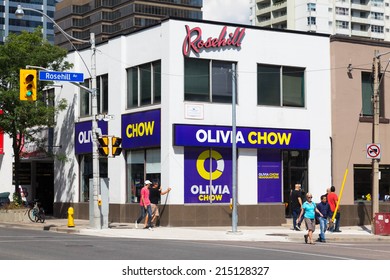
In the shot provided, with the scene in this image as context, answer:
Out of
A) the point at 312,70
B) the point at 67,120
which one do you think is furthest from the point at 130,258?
the point at 67,120

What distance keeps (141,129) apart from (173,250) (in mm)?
14015

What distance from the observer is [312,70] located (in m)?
36.0

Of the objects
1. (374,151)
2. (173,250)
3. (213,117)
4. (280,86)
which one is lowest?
(173,250)

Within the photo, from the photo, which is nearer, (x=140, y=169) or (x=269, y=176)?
(x=140, y=169)

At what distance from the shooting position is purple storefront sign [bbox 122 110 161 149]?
33037 mm

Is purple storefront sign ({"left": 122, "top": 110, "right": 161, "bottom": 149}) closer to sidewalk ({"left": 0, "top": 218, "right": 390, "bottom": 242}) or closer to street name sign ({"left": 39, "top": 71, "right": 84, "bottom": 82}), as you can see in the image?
sidewalk ({"left": 0, "top": 218, "right": 390, "bottom": 242})

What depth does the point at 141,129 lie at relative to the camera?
3403 cm

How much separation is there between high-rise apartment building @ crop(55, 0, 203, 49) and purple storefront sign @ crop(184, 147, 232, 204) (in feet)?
324

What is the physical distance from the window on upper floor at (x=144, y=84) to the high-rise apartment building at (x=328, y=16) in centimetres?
8861

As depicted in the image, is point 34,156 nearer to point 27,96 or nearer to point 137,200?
point 137,200

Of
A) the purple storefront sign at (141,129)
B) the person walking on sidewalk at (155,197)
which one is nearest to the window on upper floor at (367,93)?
the purple storefront sign at (141,129)

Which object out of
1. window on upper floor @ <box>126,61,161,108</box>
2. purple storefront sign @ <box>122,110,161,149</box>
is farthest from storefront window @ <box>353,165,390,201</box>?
window on upper floor @ <box>126,61,161,108</box>

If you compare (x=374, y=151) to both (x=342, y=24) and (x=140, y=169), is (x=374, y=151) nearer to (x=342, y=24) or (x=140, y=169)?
(x=140, y=169)

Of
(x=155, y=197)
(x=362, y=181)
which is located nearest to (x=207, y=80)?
(x=155, y=197)
